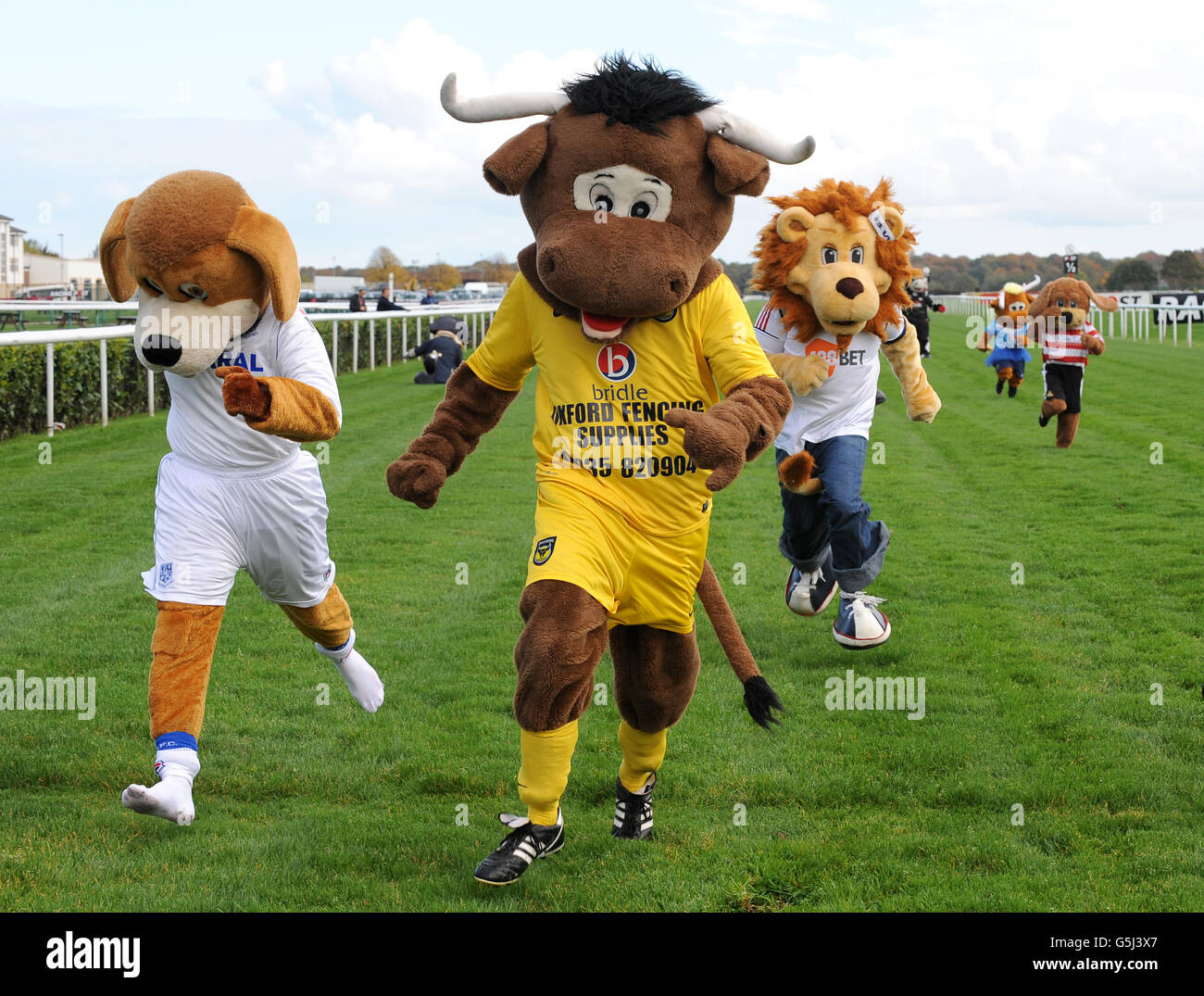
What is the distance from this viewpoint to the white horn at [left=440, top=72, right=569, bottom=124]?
4.16 metres

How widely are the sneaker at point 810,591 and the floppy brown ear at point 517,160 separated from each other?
3.69m

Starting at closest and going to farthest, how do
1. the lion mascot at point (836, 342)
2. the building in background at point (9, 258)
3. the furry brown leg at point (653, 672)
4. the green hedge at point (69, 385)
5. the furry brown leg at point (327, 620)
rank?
the furry brown leg at point (653, 672), the furry brown leg at point (327, 620), the lion mascot at point (836, 342), the green hedge at point (69, 385), the building in background at point (9, 258)

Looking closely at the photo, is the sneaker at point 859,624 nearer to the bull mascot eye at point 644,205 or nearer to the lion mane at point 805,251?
the lion mane at point 805,251

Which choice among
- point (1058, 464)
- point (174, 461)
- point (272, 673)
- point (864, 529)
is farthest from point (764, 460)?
point (174, 461)

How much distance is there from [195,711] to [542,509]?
4.60 feet

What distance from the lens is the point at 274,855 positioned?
14.3ft

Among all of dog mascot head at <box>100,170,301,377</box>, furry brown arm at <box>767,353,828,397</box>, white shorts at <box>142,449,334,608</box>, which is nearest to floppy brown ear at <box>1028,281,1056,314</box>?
furry brown arm at <box>767,353,828,397</box>

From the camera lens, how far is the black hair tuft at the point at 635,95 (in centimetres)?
429

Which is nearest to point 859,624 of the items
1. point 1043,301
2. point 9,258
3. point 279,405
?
point 279,405

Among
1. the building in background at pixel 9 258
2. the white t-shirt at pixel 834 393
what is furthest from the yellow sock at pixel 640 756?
the building in background at pixel 9 258

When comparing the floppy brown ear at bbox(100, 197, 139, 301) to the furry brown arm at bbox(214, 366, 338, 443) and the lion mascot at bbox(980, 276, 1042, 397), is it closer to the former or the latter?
the furry brown arm at bbox(214, 366, 338, 443)

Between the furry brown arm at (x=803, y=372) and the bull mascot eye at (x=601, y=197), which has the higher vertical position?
the bull mascot eye at (x=601, y=197)

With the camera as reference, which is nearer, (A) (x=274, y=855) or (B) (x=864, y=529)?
(A) (x=274, y=855)

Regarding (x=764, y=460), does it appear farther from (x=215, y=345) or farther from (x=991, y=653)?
(x=215, y=345)
